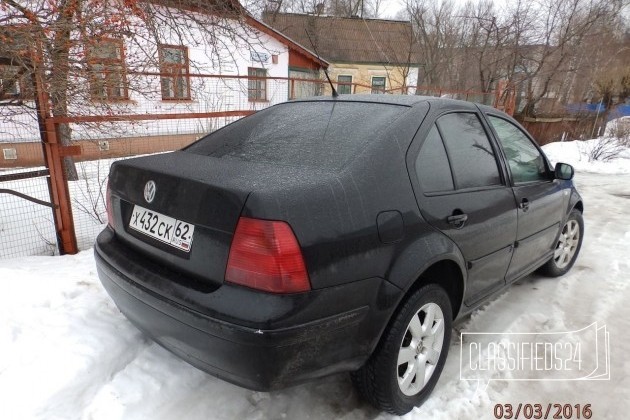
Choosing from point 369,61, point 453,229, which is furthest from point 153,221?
point 369,61

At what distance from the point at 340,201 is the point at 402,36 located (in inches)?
1034

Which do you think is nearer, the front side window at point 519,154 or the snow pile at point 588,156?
the front side window at point 519,154

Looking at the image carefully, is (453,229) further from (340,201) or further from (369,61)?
(369,61)

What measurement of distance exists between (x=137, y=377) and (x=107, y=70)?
117 inches

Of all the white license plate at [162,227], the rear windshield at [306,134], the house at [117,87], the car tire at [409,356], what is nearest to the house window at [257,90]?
the house at [117,87]

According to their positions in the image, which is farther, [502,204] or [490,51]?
[490,51]

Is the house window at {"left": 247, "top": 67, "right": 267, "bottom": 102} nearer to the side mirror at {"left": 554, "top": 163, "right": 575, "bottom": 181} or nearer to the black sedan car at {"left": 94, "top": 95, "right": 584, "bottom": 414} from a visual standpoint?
the side mirror at {"left": 554, "top": 163, "right": 575, "bottom": 181}

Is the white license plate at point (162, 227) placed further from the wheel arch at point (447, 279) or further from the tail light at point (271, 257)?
the wheel arch at point (447, 279)

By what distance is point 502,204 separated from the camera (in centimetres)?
266

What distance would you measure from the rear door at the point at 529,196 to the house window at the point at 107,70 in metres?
3.38

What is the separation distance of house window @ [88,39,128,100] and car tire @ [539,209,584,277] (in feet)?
14.5

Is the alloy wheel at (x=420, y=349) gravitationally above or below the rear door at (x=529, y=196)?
below

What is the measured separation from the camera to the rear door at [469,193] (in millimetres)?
2162

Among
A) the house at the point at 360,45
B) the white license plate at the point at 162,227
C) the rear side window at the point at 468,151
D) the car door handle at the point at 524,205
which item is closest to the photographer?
the white license plate at the point at 162,227
